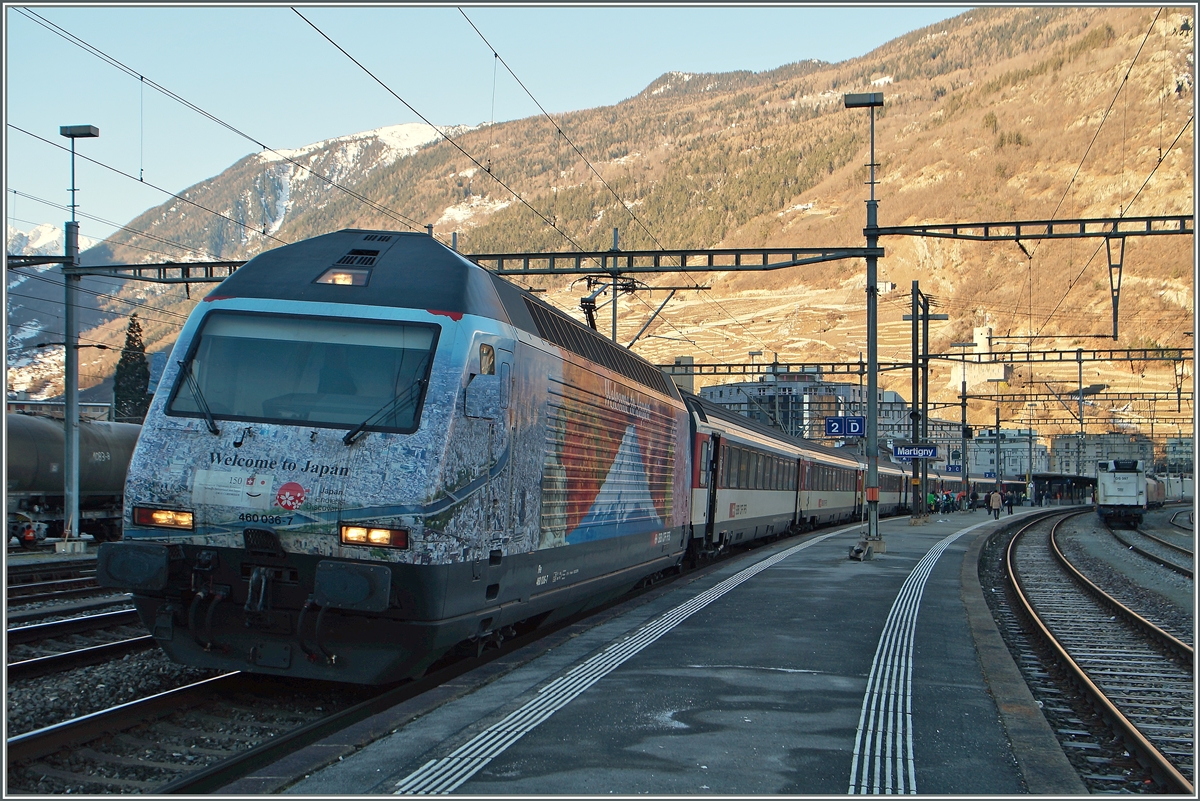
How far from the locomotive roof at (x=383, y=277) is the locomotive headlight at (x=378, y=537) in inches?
76.3

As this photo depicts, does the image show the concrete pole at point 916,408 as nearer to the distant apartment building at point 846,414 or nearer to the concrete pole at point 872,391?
the concrete pole at point 872,391

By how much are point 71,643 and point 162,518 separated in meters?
5.20

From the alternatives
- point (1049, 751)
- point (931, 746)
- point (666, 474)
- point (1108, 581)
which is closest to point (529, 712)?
point (931, 746)

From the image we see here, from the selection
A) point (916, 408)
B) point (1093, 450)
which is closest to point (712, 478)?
point (916, 408)

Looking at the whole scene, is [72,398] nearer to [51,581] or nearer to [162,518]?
[51,581]

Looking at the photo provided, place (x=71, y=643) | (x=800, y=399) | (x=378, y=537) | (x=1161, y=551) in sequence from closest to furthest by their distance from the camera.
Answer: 1. (x=378, y=537)
2. (x=71, y=643)
3. (x=1161, y=551)
4. (x=800, y=399)

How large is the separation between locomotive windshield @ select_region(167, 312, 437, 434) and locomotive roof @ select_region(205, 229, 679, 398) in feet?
0.88

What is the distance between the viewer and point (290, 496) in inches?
323

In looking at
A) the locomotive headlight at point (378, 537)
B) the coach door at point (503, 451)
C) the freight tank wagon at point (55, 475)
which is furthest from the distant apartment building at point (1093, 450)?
the locomotive headlight at point (378, 537)

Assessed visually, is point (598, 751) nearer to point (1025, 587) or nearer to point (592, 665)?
point (592, 665)

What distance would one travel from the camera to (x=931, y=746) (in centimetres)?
762

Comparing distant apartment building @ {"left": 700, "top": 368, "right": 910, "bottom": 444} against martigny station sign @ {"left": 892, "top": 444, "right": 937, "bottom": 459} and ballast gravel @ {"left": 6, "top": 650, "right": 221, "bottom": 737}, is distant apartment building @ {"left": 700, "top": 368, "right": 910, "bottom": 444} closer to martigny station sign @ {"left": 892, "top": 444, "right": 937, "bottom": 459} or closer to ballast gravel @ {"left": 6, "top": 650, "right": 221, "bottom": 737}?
martigny station sign @ {"left": 892, "top": 444, "right": 937, "bottom": 459}

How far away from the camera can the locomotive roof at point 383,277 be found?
9047 mm

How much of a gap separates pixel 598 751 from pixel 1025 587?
18.3m
